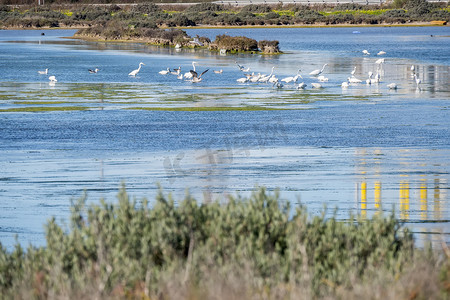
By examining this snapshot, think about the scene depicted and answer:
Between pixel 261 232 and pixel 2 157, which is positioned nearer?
pixel 261 232

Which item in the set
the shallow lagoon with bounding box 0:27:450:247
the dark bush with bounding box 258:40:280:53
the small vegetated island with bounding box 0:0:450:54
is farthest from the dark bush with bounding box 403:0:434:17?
the shallow lagoon with bounding box 0:27:450:247

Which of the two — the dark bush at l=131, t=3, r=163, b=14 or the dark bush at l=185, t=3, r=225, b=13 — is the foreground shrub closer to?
the dark bush at l=131, t=3, r=163, b=14

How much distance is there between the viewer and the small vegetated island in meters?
79.7

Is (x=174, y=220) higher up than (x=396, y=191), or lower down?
higher up

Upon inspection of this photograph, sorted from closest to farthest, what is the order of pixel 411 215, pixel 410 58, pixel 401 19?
pixel 411 215
pixel 410 58
pixel 401 19

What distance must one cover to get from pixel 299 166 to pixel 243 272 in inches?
329

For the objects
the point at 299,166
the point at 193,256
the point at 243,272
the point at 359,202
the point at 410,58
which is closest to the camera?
the point at 243,272

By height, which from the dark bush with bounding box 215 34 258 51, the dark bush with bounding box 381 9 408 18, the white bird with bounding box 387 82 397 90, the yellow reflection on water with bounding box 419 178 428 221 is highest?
the dark bush with bounding box 381 9 408 18

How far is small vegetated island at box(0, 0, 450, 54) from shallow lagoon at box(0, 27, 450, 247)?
4081cm

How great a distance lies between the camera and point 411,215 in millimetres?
10742

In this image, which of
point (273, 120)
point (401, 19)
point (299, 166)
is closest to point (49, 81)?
point (273, 120)

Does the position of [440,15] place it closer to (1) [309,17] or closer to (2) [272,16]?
(1) [309,17]

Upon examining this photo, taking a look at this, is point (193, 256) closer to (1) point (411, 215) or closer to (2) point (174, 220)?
(2) point (174, 220)

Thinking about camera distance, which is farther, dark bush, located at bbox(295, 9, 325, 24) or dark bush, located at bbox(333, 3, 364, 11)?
dark bush, located at bbox(333, 3, 364, 11)
